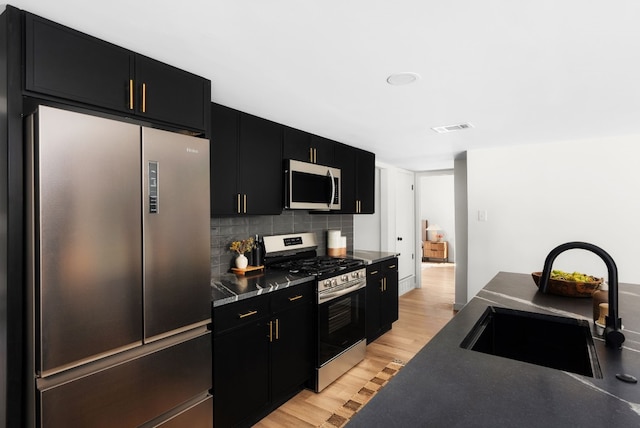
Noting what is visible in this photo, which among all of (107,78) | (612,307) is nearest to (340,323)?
(612,307)

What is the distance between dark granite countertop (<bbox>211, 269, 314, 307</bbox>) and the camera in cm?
206

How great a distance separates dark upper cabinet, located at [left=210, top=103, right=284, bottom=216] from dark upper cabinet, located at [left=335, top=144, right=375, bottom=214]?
1050 mm

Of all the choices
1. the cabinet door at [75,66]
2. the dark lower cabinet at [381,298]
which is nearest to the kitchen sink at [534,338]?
the cabinet door at [75,66]

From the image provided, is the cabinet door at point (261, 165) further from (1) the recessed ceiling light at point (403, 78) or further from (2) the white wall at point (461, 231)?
(2) the white wall at point (461, 231)

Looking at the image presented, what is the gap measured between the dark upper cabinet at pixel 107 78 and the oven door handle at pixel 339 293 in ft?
5.06

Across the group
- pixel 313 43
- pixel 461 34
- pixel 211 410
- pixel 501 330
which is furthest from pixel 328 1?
pixel 211 410

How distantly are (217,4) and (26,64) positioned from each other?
0.78m

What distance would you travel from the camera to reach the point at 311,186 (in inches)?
127

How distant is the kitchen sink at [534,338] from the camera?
4.36 feet

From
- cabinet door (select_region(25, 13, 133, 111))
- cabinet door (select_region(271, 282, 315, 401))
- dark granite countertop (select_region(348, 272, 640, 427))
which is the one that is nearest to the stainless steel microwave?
cabinet door (select_region(271, 282, 315, 401))

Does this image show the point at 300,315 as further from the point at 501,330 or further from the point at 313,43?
the point at 313,43

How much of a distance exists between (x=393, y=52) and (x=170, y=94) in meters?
1.18

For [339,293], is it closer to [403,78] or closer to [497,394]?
[403,78]

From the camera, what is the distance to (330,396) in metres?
2.62
